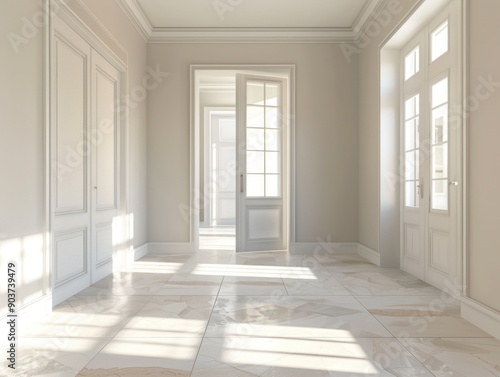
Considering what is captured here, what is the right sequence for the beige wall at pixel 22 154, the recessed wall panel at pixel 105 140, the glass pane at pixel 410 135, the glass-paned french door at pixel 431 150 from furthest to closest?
the glass pane at pixel 410 135
the recessed wall panel at pixel 105 140
the glass-paned french door at pixel 431 150
the beige wall at pixel 22 154

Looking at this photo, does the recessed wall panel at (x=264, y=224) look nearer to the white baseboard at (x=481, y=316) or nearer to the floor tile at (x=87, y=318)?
Answer: the floor tile at (x=87, y=318)

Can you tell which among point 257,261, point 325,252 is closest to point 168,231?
point 257,261

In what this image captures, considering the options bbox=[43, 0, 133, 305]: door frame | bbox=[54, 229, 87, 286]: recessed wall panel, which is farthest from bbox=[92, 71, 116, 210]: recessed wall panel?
bbox=[54, 229, 87, 286]: recessed wall panel

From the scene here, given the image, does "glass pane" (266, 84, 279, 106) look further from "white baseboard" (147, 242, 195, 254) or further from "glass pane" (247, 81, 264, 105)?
"white baseboard" (147, 242, 195, 254)

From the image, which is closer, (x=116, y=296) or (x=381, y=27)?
(x=116, y=296)

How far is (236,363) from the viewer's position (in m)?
2.16

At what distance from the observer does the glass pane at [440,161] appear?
374 centimetres

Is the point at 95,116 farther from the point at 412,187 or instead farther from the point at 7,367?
the point at 412,187

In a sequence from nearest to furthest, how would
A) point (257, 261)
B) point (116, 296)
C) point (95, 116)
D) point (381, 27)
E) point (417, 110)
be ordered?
point (116, 296) → point (95, 116) → point (417, 110) → point (381, 27) → point (257, 261)

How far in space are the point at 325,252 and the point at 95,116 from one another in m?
3.58

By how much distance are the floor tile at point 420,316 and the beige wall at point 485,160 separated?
24 cm

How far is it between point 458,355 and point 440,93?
2.47 m

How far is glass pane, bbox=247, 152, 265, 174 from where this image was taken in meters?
6.07

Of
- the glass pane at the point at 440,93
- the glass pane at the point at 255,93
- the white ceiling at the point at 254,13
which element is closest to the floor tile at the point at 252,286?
the glass pane at the point at 440,93
